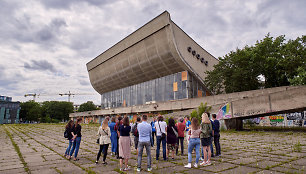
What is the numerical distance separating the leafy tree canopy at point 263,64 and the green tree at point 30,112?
74.1m

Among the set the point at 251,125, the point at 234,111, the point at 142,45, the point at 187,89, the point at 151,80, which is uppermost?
the point at 142,45

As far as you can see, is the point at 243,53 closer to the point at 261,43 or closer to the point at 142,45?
the point at 261,43

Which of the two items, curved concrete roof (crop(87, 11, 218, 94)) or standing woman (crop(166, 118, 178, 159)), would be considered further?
curved concrete roof (crop(87, 11, 218, 94))

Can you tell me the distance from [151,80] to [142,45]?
24.9 feet

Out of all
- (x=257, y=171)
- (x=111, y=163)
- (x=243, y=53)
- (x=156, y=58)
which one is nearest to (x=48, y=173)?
(x=111, y=163)

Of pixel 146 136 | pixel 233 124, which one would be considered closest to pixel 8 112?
pixel 233 124

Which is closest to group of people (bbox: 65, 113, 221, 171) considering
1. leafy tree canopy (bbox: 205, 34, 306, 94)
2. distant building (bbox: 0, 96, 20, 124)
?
leafy tree canopy (bbox: 205, 34, 306, 94)

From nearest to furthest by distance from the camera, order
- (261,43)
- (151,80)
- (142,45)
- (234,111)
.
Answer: (234,111), (261,43), (142,45), (151,80)

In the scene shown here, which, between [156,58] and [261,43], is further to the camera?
[156,58]

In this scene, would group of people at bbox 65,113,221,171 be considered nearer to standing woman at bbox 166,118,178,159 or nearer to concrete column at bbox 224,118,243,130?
standing woman at bbox 166,118,178,159

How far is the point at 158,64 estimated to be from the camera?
117 ft

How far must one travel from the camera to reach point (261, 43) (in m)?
27.4

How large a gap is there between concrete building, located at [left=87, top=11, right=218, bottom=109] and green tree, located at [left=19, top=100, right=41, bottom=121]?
47837 millimetres

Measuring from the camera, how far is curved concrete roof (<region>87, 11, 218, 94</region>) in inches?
1276
